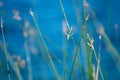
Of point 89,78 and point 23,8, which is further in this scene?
point 23,8

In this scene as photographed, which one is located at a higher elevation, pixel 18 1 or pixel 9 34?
pixel 18 1

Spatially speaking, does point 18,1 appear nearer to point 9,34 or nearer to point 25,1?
point 25,1

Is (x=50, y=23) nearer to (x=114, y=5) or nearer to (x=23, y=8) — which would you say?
(x=23, y=8)

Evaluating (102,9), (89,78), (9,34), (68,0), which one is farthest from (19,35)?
(89,78)

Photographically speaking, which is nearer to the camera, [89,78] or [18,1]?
[89,78]

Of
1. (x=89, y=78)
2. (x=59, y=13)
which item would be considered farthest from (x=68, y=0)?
(x=89, y=78)

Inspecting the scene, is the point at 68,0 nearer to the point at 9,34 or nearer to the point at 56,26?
the point at 56,26

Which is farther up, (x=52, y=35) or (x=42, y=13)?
(x=42, y=13)
